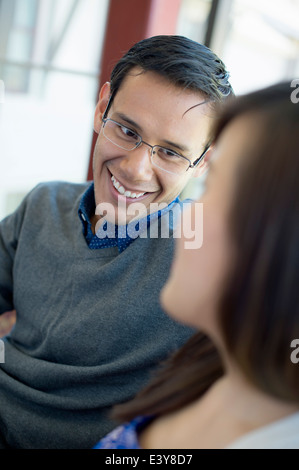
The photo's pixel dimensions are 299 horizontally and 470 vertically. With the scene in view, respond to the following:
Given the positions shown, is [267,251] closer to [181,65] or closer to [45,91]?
[181,65]

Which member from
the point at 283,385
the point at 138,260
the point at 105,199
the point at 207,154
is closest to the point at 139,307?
the point at 138,260

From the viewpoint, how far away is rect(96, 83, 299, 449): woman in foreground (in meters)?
0.60

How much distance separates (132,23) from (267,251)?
1.84 metres

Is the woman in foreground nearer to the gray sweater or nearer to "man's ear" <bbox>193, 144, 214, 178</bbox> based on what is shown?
the gray sweater

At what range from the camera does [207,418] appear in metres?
0.78

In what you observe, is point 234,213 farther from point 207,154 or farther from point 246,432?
point 207,154

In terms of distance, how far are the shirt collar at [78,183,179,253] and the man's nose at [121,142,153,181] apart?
0.13 metres

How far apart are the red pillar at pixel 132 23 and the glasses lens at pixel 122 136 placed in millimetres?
991

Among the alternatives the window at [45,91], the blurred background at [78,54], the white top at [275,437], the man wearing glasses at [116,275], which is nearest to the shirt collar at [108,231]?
the man wearing glasses at [116,275]

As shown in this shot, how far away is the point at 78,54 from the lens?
17.7ft

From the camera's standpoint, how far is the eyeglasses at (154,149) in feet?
4.10

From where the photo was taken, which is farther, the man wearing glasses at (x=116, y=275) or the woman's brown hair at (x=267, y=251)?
the man wearing glasses at (x=116, y=275)

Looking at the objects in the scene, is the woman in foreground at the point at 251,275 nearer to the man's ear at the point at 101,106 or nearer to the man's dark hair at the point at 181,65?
the man's dark hair at the point at 181,65

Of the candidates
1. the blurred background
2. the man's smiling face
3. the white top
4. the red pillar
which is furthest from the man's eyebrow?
the red pillar
